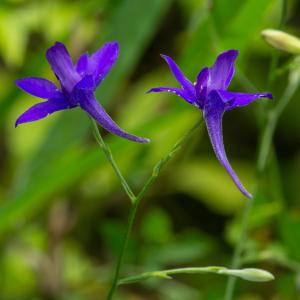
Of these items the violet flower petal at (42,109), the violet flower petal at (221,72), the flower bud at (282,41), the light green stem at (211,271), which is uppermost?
the flower bud at (282,41)

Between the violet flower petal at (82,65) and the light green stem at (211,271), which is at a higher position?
the violet flower petal at (82,65)

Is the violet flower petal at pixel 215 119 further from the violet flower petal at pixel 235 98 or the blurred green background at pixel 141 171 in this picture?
the blurred green background at pixel 141 171

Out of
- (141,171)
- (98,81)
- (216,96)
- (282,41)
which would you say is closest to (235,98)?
(216,96)

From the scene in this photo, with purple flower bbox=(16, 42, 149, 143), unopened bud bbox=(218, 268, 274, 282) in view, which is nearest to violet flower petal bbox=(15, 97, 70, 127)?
purple flower bbox=(16, 42, 149, 143)

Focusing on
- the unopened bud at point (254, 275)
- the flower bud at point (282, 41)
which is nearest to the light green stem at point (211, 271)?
the unopened bud at point (254, 275)

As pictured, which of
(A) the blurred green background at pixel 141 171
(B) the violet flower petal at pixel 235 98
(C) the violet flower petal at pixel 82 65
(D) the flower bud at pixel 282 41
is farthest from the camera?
(A) the blurred green background at pixel 141 171

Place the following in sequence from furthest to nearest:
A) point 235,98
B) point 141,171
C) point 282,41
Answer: point 141,171 → point 282,41 → point 235,98

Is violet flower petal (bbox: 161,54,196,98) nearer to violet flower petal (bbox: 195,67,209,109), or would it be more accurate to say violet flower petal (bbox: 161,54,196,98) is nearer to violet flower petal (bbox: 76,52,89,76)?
violet flower petal (bbox: 195,67,209,109)

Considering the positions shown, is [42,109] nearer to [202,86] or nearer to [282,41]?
[202,86]

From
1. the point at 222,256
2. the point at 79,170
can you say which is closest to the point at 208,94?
the point at 79,170
